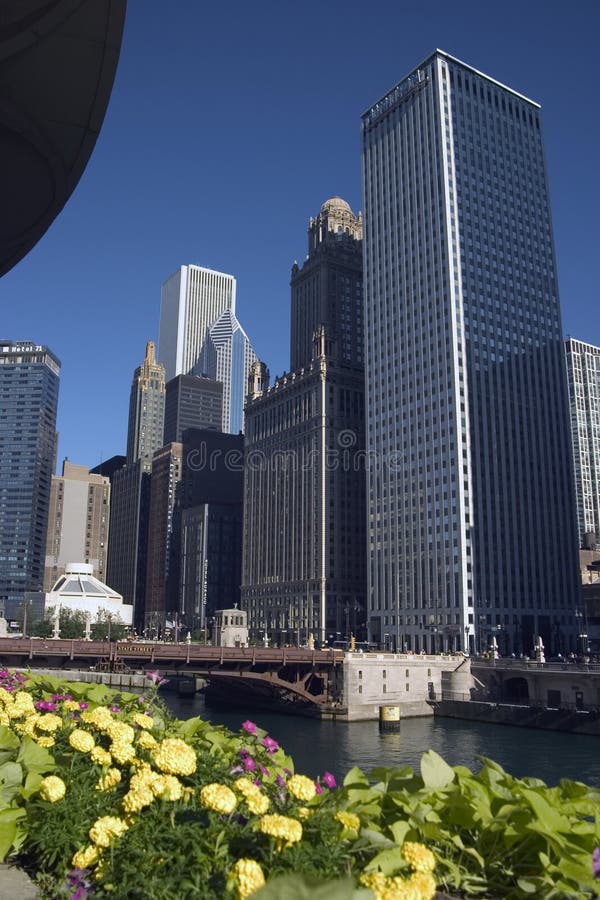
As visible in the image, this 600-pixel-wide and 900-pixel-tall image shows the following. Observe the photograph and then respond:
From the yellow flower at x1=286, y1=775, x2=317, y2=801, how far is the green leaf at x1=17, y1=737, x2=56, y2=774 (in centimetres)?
373

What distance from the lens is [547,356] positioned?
187m

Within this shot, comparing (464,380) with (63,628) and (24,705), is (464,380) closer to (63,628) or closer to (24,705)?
(63,628)

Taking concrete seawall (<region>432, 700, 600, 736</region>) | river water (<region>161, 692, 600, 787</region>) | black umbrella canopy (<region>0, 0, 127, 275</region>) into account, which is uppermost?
black umbrella canopy (<region>0, 0, 127, 275</region>)

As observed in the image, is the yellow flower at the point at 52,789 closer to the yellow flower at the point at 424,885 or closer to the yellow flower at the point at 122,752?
the yellow flower at the point at 122,752

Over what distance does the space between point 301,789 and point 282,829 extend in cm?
139

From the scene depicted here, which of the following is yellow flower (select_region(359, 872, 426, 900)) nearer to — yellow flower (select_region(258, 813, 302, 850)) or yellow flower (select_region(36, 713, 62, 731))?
yellow flower (select_region(258, 813, 302, 850))

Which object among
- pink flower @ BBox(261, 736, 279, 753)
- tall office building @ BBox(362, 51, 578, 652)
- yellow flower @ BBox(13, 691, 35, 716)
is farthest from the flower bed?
tall office building @ BBox(362, 51, 578, 652)

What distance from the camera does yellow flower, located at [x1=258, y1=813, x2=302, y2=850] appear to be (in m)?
7.00

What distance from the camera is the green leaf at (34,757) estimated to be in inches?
408

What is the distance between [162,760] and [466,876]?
146 inches

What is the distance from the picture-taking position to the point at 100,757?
32.7ft

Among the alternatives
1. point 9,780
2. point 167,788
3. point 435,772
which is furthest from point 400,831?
point 9,780

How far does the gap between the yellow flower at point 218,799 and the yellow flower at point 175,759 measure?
116cm

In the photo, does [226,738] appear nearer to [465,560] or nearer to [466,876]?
[466,876]
